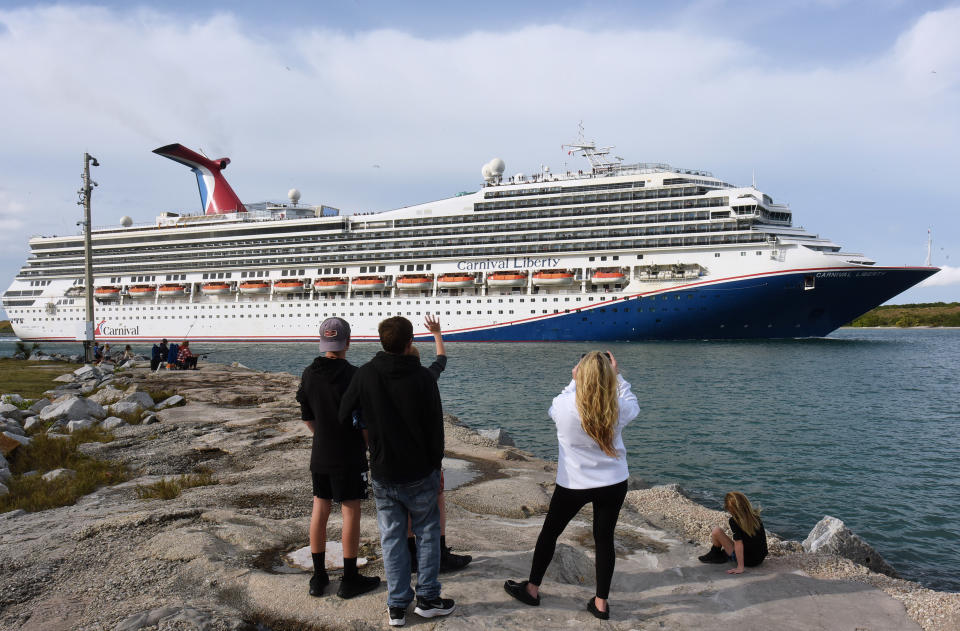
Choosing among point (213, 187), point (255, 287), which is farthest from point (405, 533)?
point (213, 187)

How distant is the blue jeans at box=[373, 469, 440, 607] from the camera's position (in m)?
3.48

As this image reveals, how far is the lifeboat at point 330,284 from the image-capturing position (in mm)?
48875

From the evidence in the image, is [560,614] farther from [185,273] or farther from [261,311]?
[185,273]

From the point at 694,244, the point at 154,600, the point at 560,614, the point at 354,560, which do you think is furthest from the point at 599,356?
the point at 694,244

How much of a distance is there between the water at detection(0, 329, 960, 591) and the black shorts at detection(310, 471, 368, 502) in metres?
6.46

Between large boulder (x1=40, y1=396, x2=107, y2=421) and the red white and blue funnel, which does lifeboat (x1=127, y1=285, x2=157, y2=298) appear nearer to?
the red white and blue funnel

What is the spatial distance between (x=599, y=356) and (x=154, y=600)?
10.5ft

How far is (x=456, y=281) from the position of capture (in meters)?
44.8

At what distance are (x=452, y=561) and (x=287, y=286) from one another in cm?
4946

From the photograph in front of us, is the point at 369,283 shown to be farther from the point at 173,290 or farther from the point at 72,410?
the point at 72,410

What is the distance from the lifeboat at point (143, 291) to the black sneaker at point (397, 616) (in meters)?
60.9

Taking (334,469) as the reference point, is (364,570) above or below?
below

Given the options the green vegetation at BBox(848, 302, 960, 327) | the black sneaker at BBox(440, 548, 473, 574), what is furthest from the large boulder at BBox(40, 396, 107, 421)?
the green vegetation at BBox(848, 302, 960, 327)

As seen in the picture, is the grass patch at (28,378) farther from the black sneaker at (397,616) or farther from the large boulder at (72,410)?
the black sneaker at (397,616)
